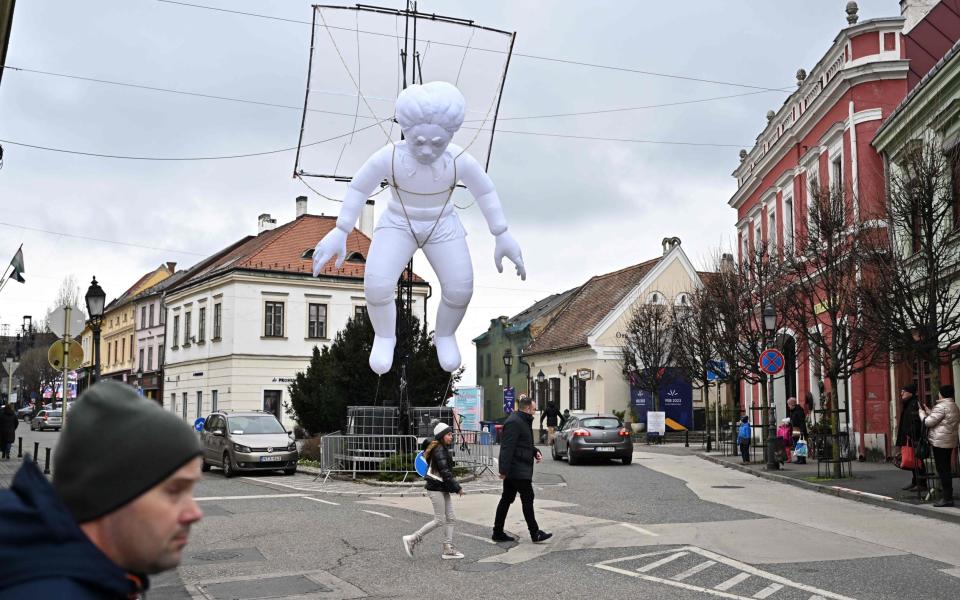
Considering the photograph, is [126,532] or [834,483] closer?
[126,532]

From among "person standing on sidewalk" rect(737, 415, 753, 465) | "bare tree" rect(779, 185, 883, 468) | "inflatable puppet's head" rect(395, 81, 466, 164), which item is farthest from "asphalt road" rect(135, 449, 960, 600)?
"person standing on sidewalk" rect(737, 415, 753, 465)

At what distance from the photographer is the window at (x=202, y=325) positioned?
53656 millimetres

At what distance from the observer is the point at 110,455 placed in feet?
5.94

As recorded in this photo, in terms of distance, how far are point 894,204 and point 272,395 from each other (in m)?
39.3

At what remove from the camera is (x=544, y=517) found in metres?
14.1

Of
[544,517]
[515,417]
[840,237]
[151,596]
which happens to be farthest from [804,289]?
[151,596]

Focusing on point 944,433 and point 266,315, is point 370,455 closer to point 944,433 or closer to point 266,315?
point 944,433

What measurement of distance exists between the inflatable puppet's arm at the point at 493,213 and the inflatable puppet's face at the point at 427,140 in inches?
34.4

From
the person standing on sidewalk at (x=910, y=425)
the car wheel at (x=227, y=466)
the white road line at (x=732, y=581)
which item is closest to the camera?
the white road line at (x=732, y=581)

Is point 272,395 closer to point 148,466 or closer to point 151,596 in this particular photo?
point 151,596

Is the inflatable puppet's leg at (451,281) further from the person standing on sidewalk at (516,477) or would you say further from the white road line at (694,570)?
the white road line at (694,570)

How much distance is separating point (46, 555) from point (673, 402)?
4611 cm

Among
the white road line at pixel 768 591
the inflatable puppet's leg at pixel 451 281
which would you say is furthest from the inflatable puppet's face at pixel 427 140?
the white road line at pixel 768 591

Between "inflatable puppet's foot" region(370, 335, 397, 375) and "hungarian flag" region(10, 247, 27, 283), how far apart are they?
417 inches
